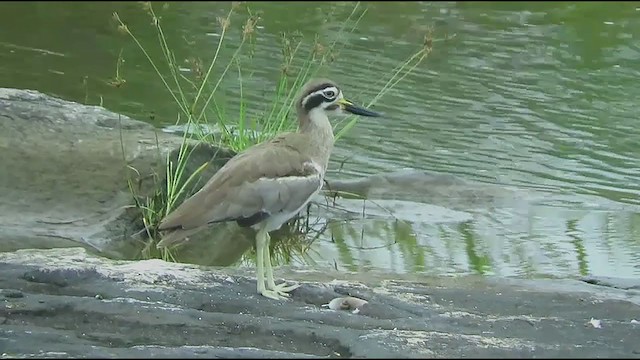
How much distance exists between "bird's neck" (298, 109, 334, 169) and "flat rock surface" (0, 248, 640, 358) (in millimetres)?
704

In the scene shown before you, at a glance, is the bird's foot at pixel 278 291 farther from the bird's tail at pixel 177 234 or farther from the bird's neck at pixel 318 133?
the bird's neck at pixel 318 133

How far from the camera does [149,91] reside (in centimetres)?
1337

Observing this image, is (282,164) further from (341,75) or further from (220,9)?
(220,9)

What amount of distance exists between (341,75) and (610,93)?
272 centimetres

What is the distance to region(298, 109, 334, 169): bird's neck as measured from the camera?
7.30m

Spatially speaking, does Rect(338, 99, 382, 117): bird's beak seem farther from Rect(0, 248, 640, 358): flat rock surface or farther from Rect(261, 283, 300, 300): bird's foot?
Rect(261, 283, 300, 300): bird's foot

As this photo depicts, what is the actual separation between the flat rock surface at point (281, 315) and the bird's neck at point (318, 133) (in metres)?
0.70

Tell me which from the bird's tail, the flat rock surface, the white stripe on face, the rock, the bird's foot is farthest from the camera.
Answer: the rock

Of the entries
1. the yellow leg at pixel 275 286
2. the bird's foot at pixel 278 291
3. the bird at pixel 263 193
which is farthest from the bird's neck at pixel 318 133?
the bird's foot at pixel 278 291

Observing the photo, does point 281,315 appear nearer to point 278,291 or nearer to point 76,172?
point 278,291

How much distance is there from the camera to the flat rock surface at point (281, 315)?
17.5 ft

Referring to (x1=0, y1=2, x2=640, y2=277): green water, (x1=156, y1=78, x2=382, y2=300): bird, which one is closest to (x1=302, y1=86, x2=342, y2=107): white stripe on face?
(x1=156, y1=78, x2=382, y2=300): bird

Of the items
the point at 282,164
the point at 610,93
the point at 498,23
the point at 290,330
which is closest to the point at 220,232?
the point at 282,164

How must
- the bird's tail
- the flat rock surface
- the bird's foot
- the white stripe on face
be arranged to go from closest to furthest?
the flat rock surface → the bird's foot → the bird's tail → the white stripe on face
